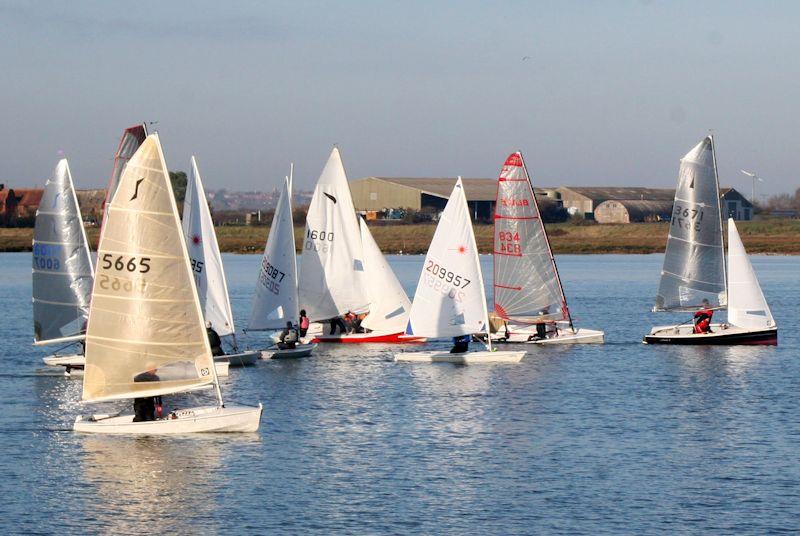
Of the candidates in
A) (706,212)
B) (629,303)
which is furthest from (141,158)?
(629,303)

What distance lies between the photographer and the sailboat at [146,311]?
3153 centimetres

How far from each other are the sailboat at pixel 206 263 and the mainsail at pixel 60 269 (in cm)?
370

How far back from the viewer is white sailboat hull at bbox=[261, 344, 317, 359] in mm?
49469

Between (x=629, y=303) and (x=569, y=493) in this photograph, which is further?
(x=629, y=303)

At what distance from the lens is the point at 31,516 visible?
2625cm

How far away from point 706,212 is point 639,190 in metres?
139

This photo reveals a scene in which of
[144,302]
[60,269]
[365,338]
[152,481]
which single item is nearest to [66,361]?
[60,269]

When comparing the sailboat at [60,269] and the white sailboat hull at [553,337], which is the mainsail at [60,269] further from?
the white sailboat hull at [553,337]

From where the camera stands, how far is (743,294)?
176ft

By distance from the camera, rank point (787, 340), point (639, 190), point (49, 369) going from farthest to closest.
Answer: point (639, 190)
point (787, 340)
point (49, 369)

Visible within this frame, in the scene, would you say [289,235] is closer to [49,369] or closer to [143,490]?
[49,369]

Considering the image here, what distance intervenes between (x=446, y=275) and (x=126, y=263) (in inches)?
714

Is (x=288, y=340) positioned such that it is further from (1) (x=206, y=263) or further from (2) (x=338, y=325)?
(2) (x=338, y=325)

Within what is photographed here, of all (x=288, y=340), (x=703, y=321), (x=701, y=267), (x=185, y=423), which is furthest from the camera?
(x=701, y=267)
